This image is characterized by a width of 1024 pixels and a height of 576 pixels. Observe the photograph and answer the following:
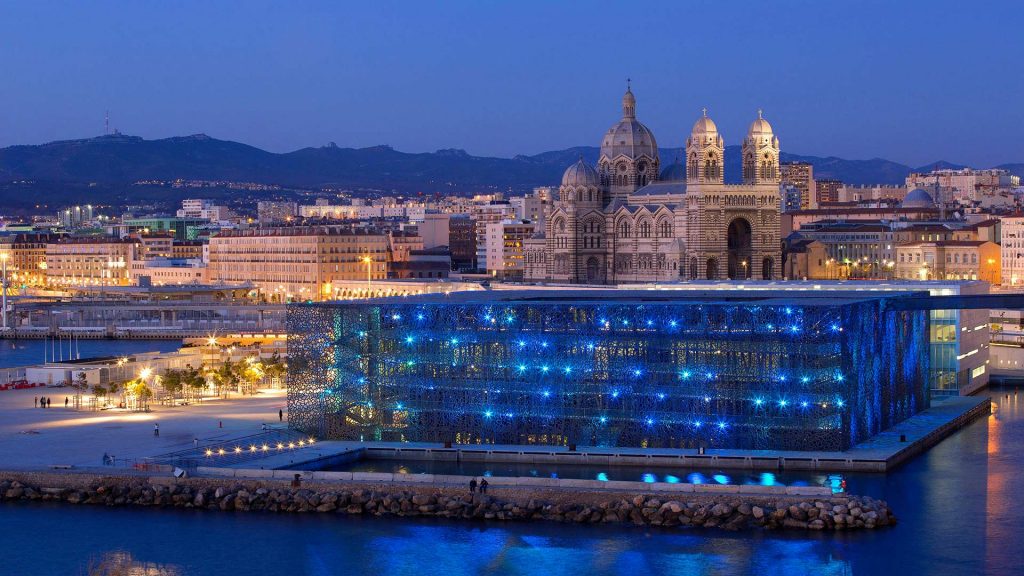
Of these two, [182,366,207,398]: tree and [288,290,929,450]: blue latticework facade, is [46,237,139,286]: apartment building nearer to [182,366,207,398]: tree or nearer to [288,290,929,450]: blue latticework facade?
[182,366,207,398]: tree

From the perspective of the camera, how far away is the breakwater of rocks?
31.8 m

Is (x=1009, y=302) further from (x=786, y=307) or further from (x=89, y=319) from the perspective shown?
(x=89, y=319)

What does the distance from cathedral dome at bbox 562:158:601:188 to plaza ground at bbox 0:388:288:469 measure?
39710 mm

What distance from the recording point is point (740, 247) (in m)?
82.1

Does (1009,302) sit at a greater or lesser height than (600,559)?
greater

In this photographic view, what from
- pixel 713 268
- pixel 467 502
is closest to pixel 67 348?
pixel 713 268

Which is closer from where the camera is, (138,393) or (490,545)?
(490,545)

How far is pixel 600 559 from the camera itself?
30.1m

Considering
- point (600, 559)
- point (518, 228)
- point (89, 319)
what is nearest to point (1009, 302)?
point (600, 559)

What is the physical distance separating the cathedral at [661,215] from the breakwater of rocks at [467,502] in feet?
152

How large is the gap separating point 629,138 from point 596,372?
4951 cm

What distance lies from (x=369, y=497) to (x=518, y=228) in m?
81.3

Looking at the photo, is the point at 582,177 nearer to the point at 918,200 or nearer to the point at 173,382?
the point at 918,200

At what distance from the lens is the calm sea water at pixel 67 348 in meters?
71.6
